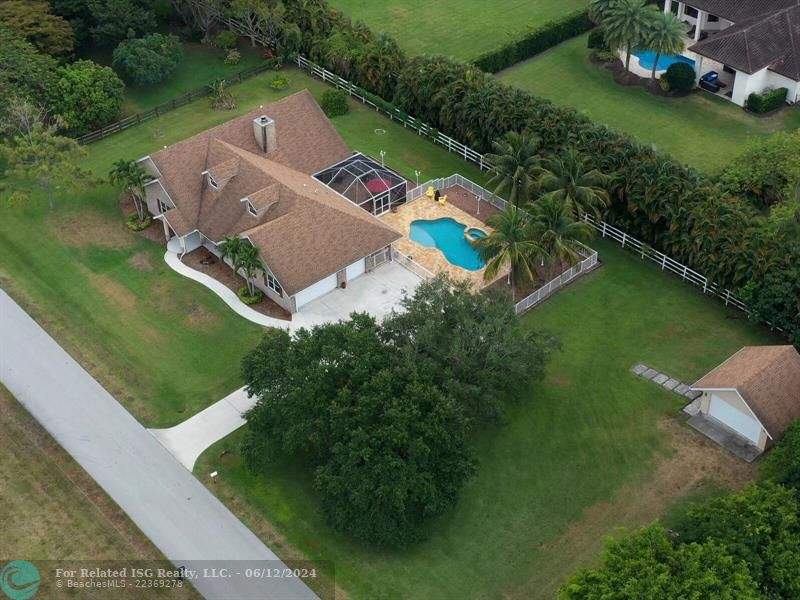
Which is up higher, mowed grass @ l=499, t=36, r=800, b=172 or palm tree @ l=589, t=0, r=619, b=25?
palm tree @ l=589, t=0, r=619, b=25

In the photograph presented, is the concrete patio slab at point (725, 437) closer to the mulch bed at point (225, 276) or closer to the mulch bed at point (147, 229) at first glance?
the mulch bed at point (225, 276)

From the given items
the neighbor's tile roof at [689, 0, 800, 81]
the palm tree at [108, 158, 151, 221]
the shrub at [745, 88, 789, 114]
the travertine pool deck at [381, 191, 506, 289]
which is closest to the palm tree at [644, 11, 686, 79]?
the neighbor's tile roof at [689, 0, 800, 81]

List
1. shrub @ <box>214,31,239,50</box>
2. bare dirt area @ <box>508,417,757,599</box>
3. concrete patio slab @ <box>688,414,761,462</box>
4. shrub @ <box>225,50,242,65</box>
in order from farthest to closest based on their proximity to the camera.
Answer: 1. shrub @ <box>214,31,239,50</box>
2. shrub @ <box>225,50,242,65</box>
3. concrete patio slab @ <box>688,414,761,462</box>
4. bare dirt area @ <box>508,417,757,599</box>

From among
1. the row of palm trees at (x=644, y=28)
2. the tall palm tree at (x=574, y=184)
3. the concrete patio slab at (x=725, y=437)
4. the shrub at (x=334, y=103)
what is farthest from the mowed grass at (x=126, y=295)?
the concrete patio slab at (x=725, y=437)

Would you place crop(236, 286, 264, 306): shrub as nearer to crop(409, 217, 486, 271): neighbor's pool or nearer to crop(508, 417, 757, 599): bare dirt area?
crop(409, 217, 486, 271): neighbor's pool

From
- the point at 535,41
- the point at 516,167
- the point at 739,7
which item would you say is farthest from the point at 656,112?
the point at 516,167
